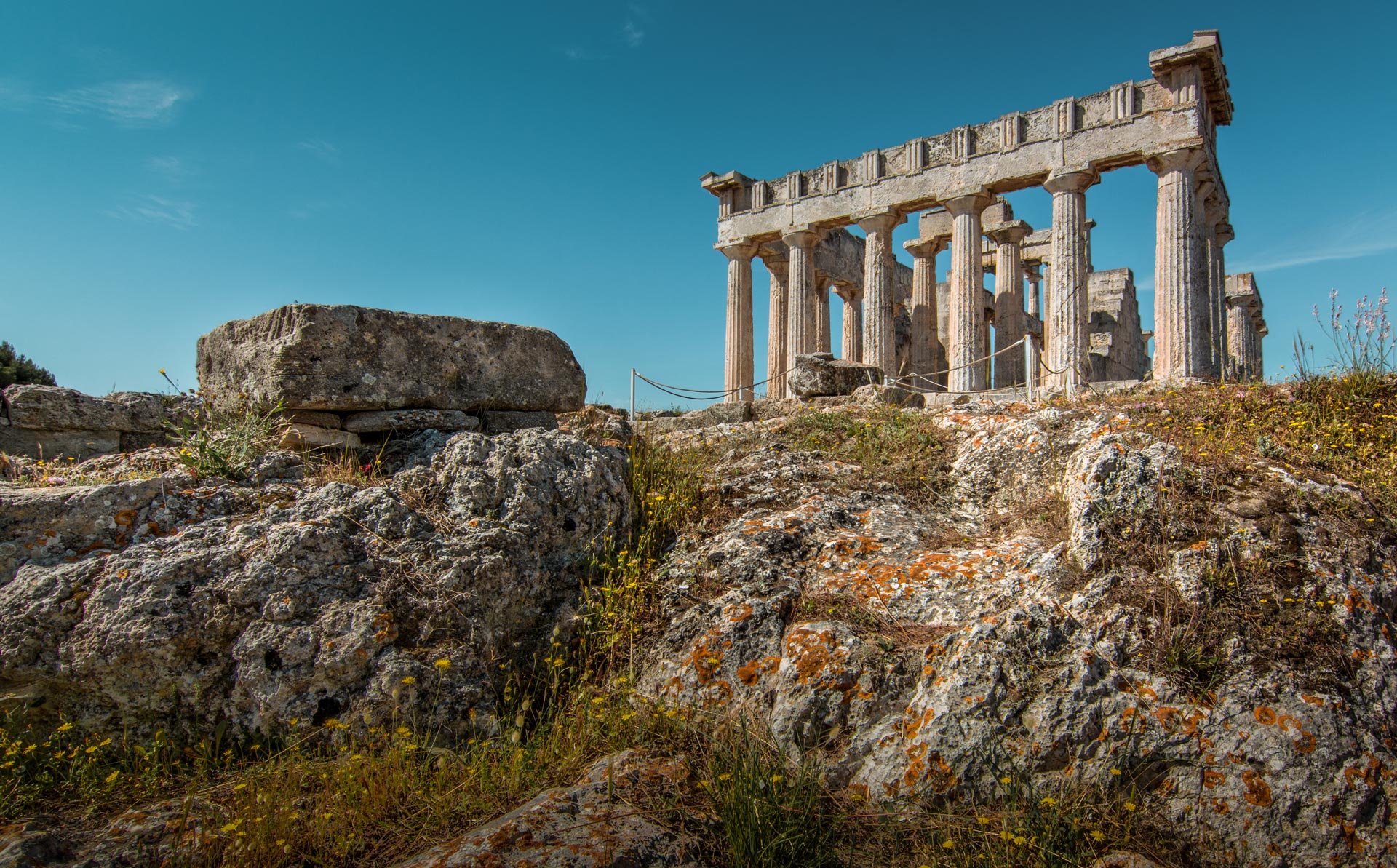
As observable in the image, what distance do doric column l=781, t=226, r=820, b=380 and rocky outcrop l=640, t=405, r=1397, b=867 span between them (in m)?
14.9

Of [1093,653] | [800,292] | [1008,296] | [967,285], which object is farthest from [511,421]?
[1008,296]

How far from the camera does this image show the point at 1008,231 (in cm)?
1983

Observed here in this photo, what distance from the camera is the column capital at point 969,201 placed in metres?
16.8

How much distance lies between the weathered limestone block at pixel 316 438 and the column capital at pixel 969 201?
1477 cm

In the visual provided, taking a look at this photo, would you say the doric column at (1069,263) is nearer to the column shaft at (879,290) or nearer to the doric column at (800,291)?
the column shaft at (879,290)

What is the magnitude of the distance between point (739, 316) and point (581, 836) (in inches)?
717

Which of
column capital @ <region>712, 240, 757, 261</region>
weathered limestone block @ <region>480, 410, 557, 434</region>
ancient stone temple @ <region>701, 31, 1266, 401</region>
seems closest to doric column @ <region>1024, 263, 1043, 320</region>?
ancient stone temple @ <region>701, 31, 1266, 401</region>

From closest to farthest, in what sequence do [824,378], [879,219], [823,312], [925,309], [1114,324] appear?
[824,378] < [879,219] < [925,309] < [823,312] < [1114,324]

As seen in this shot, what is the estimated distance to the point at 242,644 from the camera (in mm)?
3377

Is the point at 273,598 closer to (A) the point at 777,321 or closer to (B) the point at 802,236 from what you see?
(B) the point at 802,236

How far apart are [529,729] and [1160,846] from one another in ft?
7.97

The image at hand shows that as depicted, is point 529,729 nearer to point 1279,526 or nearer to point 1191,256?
point 1279,526

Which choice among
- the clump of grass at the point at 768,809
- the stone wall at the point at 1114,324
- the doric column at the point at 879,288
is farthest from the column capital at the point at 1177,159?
the clump of grass at the point at 768,809

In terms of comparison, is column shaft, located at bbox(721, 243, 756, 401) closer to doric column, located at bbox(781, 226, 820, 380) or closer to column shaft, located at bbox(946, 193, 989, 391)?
doric column, located at bbox(781, 226, 820, 380)
